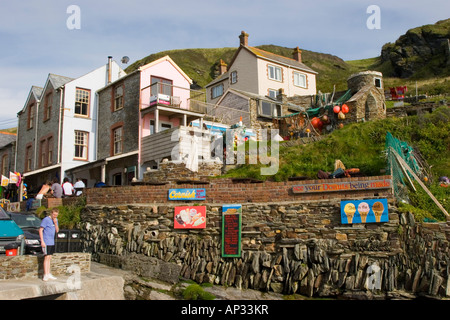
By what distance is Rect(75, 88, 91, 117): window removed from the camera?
25272 mm

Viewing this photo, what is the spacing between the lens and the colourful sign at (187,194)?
1309cm

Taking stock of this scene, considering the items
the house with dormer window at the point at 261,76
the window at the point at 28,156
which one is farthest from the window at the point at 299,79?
the window at the point at 28,156

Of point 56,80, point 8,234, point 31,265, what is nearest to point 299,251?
point 31,265

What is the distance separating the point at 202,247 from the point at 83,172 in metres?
14.3

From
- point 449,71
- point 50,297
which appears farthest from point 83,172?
point 449,71

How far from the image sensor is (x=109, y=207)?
14742 millimetres

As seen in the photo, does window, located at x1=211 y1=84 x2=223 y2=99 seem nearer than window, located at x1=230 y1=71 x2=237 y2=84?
No

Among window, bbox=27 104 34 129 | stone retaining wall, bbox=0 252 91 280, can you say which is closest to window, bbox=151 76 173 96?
window, bbox=27 104 34 129

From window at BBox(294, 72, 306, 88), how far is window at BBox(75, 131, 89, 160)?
63.6 ft

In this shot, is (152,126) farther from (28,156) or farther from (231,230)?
(231,230)

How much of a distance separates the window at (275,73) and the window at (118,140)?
50.9 feet

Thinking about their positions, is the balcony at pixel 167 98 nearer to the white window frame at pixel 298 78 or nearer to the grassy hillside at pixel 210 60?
the white window frame at pixel 298 78

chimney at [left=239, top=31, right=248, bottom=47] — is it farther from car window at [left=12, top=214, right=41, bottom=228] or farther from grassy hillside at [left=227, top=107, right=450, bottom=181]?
car window at [left=12, top=214, right=41, bottom=228]

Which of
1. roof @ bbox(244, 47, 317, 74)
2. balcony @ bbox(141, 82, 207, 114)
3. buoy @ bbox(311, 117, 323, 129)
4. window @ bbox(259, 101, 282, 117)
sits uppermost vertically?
roof @ bbox(244, 47, 317, 74)
